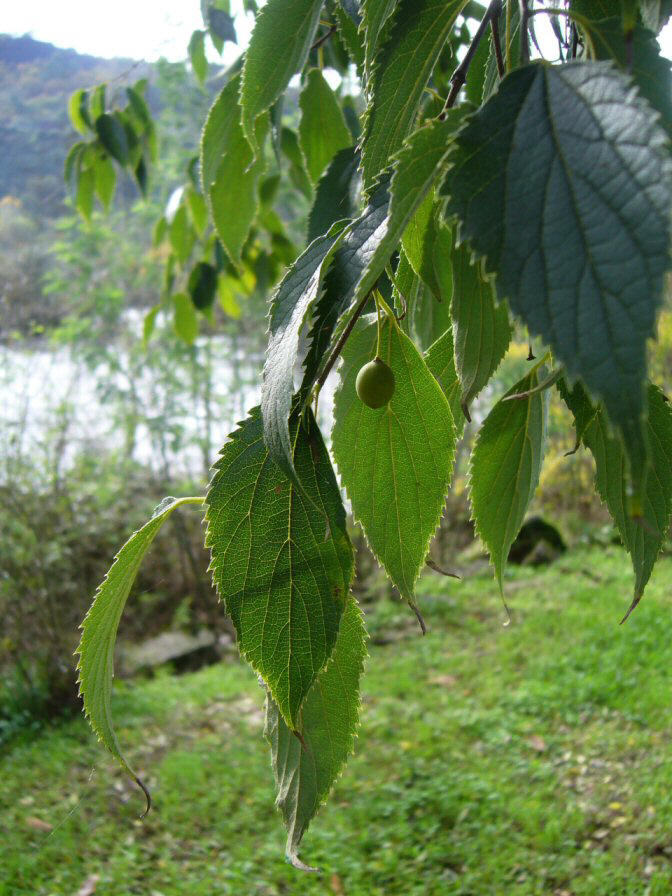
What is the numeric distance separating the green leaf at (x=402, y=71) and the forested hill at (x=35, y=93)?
75.3 inches

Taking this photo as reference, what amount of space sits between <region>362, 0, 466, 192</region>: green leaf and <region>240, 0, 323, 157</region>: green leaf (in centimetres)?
10

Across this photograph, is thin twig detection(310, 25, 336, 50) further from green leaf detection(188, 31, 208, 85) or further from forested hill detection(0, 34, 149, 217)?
forested hill detection(0, 34, 149, 217)

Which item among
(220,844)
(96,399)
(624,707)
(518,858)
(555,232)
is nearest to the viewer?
(555,232)

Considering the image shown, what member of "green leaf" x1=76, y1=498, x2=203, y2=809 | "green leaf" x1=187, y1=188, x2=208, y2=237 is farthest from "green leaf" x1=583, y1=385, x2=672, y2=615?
"green leaf" x1=187, y1=188, x2=208, y2=237

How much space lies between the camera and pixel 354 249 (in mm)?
346

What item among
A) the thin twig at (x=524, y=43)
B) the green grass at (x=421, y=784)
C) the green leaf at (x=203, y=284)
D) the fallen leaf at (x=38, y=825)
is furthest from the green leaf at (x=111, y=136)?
the fallen leaf at (x=38, y=825)

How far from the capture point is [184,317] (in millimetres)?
2123

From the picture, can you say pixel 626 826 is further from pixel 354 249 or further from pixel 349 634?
pixel 354 249

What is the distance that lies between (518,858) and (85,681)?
6.27 feet

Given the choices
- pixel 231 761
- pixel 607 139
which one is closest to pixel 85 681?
pixel 607 139

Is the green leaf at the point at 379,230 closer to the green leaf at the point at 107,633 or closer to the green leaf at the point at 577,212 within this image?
the green leaf at the point at 577,212

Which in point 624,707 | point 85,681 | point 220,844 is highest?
point 85,681

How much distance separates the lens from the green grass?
209cm

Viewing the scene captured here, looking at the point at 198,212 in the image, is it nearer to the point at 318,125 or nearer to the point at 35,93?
the point at 318,125
